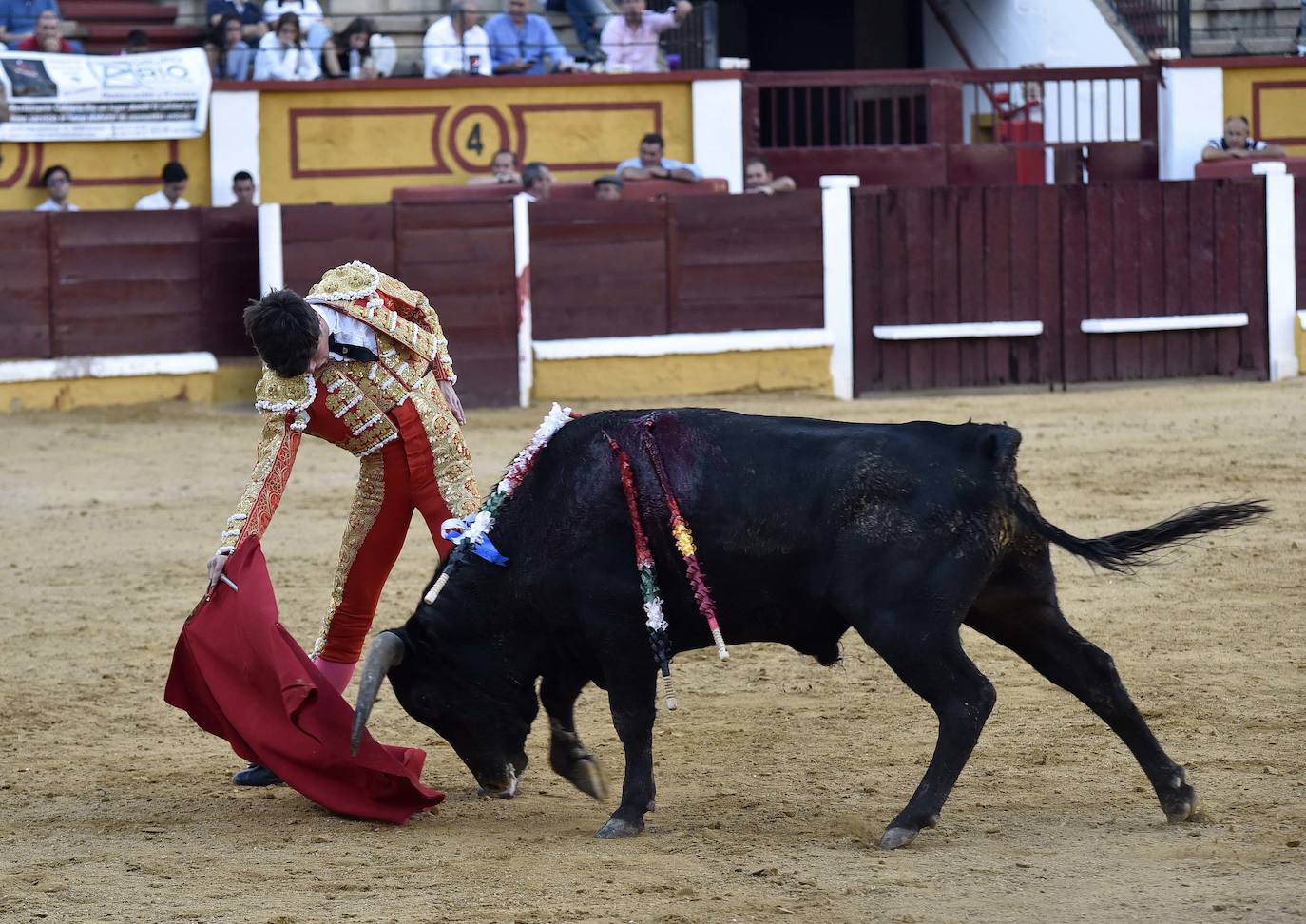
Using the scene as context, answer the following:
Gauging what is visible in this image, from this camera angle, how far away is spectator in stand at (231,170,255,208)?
1097 cm

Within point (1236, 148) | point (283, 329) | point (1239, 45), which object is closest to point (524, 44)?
point (1236, 148)

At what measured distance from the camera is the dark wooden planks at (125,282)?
10391mm

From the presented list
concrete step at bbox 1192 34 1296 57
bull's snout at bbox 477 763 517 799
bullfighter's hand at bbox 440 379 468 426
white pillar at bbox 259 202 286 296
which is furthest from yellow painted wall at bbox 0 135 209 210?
bull's snout at bbox 477 763 517 799

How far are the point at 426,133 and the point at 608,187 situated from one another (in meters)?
1.46

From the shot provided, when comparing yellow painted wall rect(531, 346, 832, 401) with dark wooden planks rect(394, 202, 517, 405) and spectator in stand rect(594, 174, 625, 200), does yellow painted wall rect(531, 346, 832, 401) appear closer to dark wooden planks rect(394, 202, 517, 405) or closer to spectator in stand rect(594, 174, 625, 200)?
dark wooden planks rect(394, 202, 517, 405)

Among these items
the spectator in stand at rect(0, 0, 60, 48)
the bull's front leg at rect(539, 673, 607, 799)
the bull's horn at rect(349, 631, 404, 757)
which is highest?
the spectator in stand at rect(0, 0, 60, 48)

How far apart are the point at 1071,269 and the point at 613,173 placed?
9.53 feet

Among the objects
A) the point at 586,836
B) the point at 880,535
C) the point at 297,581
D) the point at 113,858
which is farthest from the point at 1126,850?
the point at 297,581

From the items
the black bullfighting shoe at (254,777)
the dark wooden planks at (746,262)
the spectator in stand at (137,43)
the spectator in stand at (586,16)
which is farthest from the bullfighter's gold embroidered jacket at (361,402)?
the spectator in stand at (586,16)

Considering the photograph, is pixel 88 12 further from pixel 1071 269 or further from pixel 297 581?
pixel 297 581

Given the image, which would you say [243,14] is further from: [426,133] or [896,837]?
[896,837]

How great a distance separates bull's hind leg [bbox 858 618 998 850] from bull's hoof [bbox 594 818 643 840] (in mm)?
468

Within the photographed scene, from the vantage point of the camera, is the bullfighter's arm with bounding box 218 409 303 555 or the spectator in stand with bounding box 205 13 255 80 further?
the spectator in stand with bounding box 205 13 255 80

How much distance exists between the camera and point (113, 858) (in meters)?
3.37
